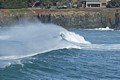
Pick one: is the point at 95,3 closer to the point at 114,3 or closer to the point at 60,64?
the point at 114,3

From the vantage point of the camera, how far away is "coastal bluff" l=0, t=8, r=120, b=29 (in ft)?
295

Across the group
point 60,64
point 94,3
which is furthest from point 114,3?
point 60,64

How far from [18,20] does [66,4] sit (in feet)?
87.8

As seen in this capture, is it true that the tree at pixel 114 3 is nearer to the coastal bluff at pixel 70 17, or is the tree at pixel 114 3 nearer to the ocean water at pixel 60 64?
the coastal bluff at pixel 70 17

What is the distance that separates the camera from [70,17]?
Result: 3600 inches

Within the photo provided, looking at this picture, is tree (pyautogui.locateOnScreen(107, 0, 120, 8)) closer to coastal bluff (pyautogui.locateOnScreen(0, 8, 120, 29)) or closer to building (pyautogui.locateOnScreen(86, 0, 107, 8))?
building (pyautogui.locateOnScreen(86, 0, 107, 8))

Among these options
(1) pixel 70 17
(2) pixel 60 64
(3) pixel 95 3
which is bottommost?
(3) pixel 95 3

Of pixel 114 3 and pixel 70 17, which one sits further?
pixel 114 3

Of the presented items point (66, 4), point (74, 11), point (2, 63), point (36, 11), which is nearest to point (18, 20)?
point (36, 11)

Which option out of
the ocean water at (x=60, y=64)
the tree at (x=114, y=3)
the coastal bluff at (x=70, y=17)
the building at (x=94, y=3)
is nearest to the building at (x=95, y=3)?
the building at (x=94, y=3)

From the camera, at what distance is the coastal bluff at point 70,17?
89812 mm

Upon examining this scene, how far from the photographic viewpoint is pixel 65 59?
2875 cm

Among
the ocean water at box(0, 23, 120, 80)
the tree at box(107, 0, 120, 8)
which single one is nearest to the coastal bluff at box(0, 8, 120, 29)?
the tree at box(107, 0, 120, 8)

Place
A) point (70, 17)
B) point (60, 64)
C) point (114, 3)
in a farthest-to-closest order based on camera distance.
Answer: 1. point (114, 3)
2. point (70, 17)
3. point (60, 64)
